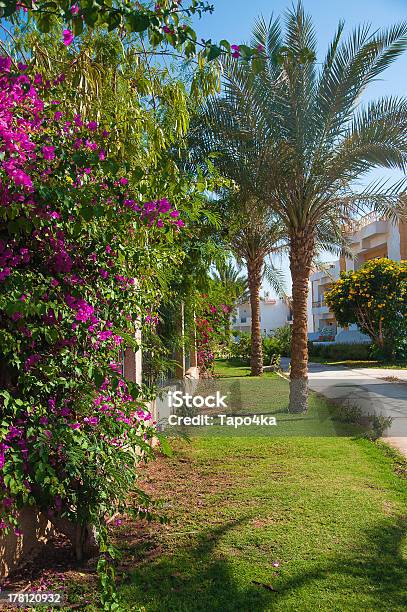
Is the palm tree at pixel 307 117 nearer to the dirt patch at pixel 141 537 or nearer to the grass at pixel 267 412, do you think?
the grass at pixel 267 412

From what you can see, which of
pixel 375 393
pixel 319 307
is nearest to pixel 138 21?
pixel 375 393

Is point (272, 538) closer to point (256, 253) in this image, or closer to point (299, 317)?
point (299, 317)

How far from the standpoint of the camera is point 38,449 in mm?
3016

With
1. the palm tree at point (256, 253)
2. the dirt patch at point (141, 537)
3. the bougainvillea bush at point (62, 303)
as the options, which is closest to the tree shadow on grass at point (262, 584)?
the dirt patch at point (141, 537)

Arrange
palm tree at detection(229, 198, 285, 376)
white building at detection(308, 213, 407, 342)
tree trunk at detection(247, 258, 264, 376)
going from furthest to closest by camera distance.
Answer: white building at detection(308, 213, 407, 342) → tree trunk at detection(247, 258, 264, 376) → palm tree at detection(229, 198, 285, 376)

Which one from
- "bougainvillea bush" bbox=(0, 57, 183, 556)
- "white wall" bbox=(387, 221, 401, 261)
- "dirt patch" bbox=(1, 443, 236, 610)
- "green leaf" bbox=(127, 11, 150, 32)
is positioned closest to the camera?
"green leaf" bbox=(127, 11, 150, 32)

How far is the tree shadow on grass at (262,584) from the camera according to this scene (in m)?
3.35

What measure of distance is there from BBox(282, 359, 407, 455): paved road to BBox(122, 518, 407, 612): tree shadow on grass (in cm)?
425

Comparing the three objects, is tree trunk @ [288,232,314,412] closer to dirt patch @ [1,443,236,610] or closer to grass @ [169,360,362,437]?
grass @ [169,360,362,437]

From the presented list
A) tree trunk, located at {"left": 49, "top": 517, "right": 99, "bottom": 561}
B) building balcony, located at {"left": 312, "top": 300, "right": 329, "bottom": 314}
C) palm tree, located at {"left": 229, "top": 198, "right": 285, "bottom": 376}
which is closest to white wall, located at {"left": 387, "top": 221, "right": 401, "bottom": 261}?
palm tree, located at {"left": 229, "top": 198, "right": 285, "bottom": 376}

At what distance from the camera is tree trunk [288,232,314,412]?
37.8 feet

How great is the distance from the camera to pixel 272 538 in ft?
14.4

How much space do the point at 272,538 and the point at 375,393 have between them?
1079 cm

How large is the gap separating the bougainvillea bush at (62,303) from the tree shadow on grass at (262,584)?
58 centimetres
